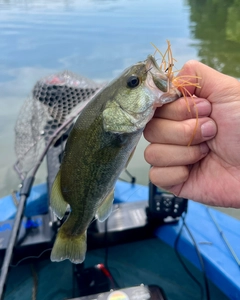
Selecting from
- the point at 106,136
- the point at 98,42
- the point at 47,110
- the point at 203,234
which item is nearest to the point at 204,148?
the point at 106,136

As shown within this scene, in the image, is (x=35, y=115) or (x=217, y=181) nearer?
(x=217, y=181)

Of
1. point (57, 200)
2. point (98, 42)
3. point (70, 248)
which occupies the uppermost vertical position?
point (57, 200)

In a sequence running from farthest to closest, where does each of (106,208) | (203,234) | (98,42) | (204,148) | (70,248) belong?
(98,42), (203,234), (70,248), (106,208), (204,148)

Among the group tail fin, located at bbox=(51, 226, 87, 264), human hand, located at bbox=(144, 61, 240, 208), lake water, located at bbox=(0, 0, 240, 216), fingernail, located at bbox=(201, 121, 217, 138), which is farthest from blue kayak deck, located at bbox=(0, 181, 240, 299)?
fingernail, located at bbox=(201, 121, 217, 138)

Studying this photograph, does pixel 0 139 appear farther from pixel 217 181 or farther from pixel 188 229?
pixel 217 181

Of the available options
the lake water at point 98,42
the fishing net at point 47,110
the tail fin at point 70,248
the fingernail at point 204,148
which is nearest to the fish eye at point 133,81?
the fingernail at point 204,148

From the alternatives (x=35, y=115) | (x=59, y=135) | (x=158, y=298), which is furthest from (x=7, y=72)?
(x=158, y=298)

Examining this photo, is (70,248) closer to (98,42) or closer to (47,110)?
(47,110)
